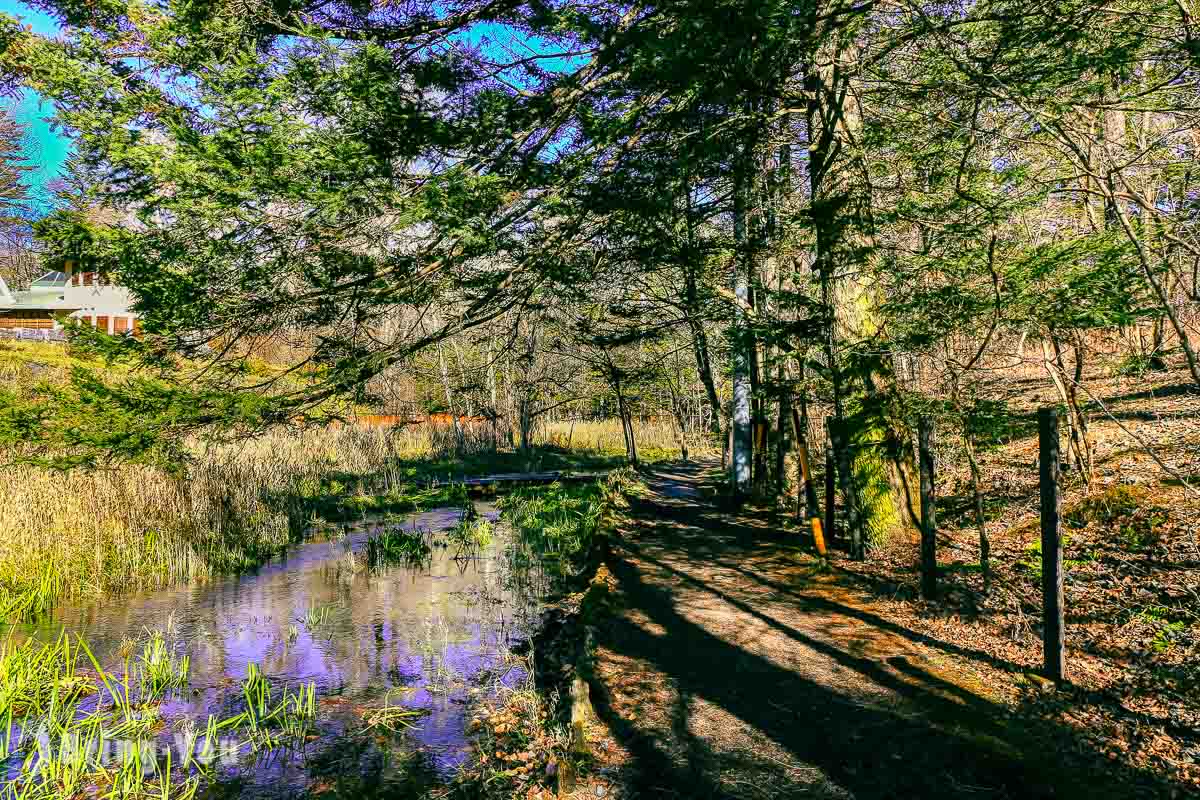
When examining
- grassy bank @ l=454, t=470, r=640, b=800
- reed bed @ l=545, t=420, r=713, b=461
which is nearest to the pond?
grassy bank @ l=454, t=470, r=640, b=800

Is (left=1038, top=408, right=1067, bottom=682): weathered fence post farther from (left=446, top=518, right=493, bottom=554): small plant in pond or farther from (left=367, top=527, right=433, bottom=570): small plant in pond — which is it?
(left=446, top=518, right=493, bottom=554): small plant in pond

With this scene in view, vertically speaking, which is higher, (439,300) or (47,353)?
(47,353)

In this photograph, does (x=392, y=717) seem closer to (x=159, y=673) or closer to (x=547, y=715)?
(x=547, y=715)

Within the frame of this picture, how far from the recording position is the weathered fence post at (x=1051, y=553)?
4.40 metres

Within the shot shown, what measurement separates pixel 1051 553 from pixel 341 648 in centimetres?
602

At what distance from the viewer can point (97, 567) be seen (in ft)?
29.3

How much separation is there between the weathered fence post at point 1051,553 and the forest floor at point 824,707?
0.75 ft

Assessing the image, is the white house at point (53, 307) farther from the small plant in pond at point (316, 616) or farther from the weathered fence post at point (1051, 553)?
the weathered fence post at point (1051, 553)

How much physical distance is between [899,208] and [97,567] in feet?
32.9

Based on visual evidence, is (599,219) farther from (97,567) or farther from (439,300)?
(97,567)

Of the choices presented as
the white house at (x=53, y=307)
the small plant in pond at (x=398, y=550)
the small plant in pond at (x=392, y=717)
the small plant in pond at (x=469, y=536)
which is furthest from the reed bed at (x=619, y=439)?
the white house at (x=53, y=307)

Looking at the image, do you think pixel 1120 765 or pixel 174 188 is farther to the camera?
pixel 174 188

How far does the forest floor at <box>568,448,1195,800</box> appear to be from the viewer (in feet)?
11.7

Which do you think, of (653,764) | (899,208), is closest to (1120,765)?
(653,764)
